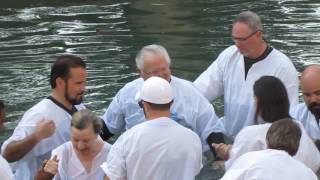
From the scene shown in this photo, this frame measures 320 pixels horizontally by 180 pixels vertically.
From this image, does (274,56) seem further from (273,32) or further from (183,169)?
(273,32)

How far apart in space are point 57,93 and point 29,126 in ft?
1.26

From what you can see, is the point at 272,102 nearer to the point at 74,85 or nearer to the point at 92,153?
the point at 92,153

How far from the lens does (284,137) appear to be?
5309mm

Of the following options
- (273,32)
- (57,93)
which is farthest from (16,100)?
(273,32)

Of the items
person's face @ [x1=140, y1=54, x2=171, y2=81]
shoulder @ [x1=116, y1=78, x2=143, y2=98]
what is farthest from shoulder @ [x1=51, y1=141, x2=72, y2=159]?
shoulder @ [x1=116, y1=78, x2=143, y2=98]

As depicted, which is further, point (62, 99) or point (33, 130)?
point (62, 99)

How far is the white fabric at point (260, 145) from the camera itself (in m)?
6.05

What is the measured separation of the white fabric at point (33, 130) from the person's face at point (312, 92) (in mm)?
1993

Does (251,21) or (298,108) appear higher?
(251,21)

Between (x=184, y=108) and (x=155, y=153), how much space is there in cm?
192

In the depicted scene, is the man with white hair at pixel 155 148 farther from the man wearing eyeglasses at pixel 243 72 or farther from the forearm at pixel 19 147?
the man wearing eyeglasses at pixel 243 72

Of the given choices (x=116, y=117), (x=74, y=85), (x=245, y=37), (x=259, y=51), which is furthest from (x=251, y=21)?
(x=74, y=85)

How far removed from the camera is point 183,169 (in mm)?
6000

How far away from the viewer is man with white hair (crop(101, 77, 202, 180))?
5.89 m
